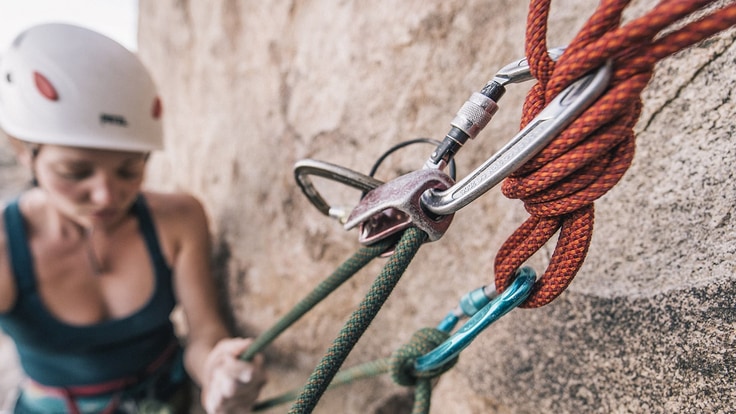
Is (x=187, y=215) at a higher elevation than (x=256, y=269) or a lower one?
higher

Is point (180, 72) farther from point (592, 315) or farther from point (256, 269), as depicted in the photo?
point (592, 315)

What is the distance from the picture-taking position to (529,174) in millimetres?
331

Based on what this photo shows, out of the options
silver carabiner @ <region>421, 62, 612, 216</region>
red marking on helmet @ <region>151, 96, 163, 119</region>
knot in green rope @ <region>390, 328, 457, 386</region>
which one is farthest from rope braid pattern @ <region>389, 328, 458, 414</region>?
red marking on helmet @ <region>151, 96, 163, 119</region>

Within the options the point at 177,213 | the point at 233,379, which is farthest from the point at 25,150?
the point at 233,379

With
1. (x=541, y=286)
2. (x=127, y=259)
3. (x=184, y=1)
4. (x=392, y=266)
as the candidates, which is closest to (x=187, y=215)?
(x=127, y=259)

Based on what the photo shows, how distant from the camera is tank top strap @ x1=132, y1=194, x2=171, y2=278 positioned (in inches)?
46.6

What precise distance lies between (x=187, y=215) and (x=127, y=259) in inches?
9.1

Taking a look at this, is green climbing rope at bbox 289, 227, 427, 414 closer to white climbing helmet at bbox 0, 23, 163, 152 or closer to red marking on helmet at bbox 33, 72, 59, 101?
white climbing helmet at bbox 0, 23, 163, 152

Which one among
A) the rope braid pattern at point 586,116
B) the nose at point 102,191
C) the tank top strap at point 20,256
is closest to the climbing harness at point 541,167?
the rope braid pattern at point 586,116

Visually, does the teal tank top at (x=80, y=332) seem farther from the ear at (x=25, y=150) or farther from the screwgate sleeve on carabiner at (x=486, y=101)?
the screwgate sleeve on carabiner at (x=486, y=101)

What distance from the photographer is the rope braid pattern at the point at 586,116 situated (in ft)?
0.80

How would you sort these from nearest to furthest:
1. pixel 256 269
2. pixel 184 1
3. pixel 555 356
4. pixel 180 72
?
pixel 555 356
pixel 256 269
pixel 184 1
pixel 180 72

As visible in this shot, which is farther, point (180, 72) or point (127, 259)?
point (180, 72)

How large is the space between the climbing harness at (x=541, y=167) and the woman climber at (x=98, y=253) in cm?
57
